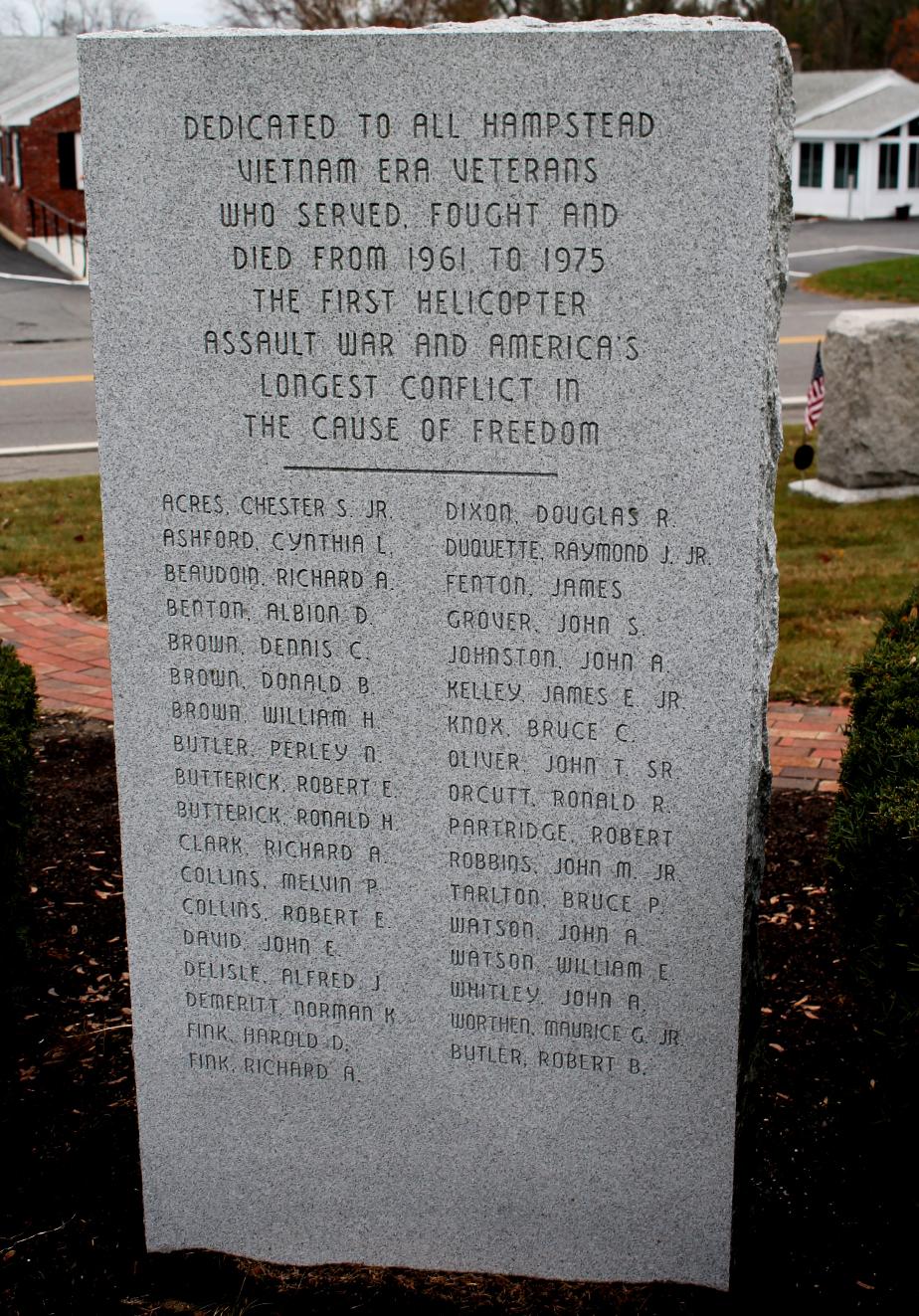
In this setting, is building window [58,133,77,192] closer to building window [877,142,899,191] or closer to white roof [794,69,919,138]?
white roof [794,69,919,138]

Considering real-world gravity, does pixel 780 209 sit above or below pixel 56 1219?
above

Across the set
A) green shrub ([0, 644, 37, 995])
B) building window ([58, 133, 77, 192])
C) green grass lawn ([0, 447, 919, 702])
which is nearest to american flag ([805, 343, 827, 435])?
green grass lawn ([0, 447, 919, 702])

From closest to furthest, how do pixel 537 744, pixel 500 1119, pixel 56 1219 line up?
1. pixel 537 744
2. pixel 500 1119
3. pixel 56 1219

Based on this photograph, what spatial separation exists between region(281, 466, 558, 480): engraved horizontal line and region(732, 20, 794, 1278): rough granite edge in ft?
1.53

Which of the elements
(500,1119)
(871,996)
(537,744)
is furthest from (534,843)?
(871,996)

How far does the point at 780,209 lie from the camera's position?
2.99 metres

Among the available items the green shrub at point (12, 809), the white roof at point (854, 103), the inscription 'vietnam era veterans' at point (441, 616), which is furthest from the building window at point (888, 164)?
the inscription 'vietnam era veterans' at point (441, 616)

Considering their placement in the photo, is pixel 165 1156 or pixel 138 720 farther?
pixel 165 1156

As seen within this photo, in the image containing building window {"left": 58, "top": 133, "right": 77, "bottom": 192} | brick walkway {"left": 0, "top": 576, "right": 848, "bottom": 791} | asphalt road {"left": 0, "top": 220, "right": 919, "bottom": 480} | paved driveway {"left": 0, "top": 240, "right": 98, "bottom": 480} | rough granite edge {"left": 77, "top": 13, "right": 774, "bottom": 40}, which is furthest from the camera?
building window {"left": 58, "top": 133, "right": 77, "bottom": 192}

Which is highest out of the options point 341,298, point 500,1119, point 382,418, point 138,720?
point 341,298

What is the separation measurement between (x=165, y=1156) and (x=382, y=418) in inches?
75.4

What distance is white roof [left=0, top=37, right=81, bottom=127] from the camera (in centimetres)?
3167

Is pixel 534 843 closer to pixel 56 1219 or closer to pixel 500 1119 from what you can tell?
pixel 500 1119

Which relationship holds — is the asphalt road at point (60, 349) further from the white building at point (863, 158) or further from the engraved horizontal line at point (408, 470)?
the white building at point (863, 158)
